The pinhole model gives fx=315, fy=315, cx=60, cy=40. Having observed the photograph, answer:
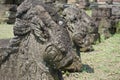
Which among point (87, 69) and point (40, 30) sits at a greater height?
point (40, 30)

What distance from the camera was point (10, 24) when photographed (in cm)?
1382

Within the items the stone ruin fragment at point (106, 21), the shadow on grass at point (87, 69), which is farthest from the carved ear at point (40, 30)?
the stone ruin fragment at point (106, 21)

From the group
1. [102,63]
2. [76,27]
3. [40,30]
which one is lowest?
[102,63]

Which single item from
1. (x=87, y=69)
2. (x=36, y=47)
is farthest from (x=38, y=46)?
(x=87, y=69)

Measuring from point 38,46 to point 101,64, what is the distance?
413 cm

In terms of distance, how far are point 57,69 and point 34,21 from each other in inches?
23.3

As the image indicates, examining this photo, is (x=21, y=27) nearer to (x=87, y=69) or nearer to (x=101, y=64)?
(x=87, y=69)

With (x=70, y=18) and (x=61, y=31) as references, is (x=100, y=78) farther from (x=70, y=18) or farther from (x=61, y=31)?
(x=61, y=31)

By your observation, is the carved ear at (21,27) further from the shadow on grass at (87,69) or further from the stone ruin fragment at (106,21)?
the stone ruin fragment at (106,21)

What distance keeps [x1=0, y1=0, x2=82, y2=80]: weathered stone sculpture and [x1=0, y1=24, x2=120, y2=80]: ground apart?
8.54 feet

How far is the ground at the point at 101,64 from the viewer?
6328 mm

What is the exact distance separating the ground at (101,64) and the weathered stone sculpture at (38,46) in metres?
2.60


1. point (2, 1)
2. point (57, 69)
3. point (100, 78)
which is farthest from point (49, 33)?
point (2, 1)

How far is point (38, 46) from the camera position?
3482 millimetres
